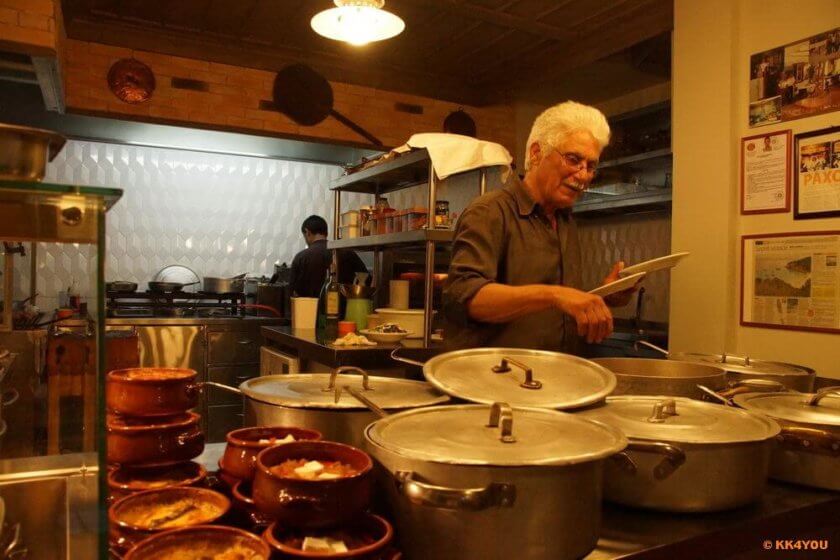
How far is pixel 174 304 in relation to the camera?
17.0 ft

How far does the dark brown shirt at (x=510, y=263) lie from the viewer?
2.06 metres

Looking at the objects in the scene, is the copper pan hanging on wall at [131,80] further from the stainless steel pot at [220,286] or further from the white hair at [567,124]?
the white hair at [567,124]

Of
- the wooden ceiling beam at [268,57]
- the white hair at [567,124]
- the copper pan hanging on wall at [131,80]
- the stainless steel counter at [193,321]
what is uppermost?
the wooden ceiling beam at [268,57]

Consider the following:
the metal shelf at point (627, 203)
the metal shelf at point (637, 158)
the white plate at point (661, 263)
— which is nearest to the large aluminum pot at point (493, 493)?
the white plate at point (661, 263)

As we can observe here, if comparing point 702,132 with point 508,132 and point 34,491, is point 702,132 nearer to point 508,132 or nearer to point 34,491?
point 508,132

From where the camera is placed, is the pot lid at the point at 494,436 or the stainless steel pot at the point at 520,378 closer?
the pot lid at the point at 494,436

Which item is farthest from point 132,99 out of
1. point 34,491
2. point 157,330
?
point 34,491

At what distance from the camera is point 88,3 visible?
166 inches

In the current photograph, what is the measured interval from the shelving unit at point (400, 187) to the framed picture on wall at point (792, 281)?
1414 mm

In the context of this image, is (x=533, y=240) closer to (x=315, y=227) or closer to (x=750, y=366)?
(x=750, y=366)

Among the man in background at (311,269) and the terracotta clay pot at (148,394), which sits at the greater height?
the man in background at (311,269)

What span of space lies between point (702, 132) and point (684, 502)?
2692mm

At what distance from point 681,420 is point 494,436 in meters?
0.43

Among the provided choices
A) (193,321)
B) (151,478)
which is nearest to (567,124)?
(151,478)
